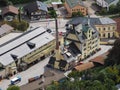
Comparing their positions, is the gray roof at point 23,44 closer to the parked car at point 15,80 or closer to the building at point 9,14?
the parked car at point 15,80

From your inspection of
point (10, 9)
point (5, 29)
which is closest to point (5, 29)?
point (5, 29)

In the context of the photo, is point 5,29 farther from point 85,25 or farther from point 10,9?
point 85,25

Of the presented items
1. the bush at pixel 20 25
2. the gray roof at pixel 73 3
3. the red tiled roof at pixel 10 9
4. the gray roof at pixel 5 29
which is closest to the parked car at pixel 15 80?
the gray roof at pixel 5 29

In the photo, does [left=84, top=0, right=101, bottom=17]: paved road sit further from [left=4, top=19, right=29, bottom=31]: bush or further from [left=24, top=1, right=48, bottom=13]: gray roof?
[left=4, top=19, right=29, bottom=31]: bush

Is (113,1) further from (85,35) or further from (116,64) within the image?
(116,64)

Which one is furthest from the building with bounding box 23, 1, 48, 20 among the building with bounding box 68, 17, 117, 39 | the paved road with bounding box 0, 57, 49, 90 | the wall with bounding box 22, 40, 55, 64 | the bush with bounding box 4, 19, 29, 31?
the paved road with bounding box 0, 57, 49, 90

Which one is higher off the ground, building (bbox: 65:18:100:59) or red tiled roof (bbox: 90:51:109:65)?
building (bbox: 65:18:100:59)
